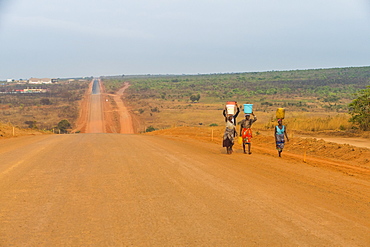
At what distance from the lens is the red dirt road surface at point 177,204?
6.00 meters

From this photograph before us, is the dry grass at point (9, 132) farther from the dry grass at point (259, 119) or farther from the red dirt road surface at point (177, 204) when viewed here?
the red dirt road surface at point (177, 204)

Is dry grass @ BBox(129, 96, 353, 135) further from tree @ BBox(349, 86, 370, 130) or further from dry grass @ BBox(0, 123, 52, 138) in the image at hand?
dry grass @ BBox(0, 123, 52, 138)

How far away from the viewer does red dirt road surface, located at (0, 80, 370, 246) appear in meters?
6.00

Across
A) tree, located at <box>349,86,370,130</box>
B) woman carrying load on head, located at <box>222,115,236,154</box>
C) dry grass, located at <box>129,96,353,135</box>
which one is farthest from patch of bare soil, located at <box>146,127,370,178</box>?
dry grass, located at <box>129,96,353,135</box>

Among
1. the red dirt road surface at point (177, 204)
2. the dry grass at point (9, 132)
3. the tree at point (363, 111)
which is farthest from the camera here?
the dry grass at point (9, 132)

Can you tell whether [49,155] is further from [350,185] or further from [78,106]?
[78,106]

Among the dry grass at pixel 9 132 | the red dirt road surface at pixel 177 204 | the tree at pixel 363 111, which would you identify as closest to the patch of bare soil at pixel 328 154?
the red dirt road surface at pixel 177 204

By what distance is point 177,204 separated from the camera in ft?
25.5

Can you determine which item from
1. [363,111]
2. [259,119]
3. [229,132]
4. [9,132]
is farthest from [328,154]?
[259,119]

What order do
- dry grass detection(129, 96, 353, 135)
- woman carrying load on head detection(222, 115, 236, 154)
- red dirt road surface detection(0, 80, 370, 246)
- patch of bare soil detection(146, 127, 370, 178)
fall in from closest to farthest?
1. red dirt road surface detection(0, 80, 370, 246)
2. patch of bare soil detection(146, 127, 370, 178)
3. woman carrying load on head detection(222, 115, 236, 154)
4. dry grass detection(129, 96, 353, 135)

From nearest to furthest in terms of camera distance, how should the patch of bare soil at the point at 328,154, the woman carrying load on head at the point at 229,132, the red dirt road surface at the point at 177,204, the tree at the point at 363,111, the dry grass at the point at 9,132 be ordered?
1. the red dirt road surface at the point at 177,204
2. the patch of bare soil at the point at 328,154
3. the woman carrying load on head at the point at 229,132
4. the tree at the point at 363,111
5. the dry grass at the point at 9,132

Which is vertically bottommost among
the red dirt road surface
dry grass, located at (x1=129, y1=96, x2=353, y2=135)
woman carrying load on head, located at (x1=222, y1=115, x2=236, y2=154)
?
dry grass, located at (x1=129, y1=96, x2=353, y2=135)

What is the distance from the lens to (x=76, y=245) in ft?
18.4

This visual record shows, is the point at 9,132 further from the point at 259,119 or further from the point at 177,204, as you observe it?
the point at 259,119
